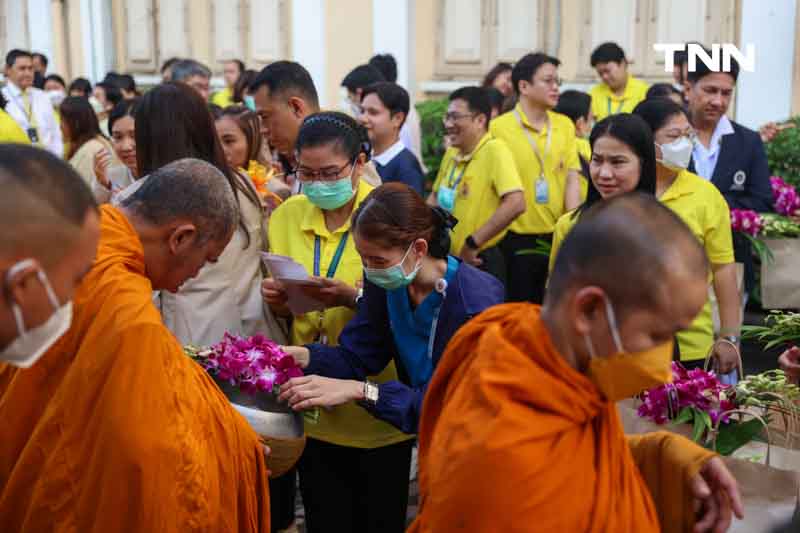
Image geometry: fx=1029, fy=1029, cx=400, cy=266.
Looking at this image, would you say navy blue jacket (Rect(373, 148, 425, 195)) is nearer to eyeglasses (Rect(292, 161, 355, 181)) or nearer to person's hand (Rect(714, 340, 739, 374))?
eyeglasses (Rect(292, 161, 355, 181))

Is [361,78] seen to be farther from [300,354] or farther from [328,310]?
[300,354]

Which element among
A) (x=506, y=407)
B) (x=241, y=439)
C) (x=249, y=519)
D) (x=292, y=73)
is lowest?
(x=249, y=519)

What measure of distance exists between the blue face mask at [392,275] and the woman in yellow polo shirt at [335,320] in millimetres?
452

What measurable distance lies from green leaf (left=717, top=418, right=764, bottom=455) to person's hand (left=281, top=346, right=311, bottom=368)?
141cm

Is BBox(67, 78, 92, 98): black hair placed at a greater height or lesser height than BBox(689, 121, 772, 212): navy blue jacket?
greater

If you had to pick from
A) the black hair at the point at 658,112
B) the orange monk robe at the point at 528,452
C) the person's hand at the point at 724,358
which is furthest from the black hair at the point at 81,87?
the orange monk robe at the point at 528,452

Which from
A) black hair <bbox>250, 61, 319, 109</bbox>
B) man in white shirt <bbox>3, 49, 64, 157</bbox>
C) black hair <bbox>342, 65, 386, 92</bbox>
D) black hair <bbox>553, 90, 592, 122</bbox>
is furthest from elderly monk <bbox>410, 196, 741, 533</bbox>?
man in white shirt <bbox>3, 49, 64, 157</bbox>

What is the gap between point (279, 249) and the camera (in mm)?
4199

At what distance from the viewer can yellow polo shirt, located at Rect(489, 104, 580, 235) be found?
7004 mm

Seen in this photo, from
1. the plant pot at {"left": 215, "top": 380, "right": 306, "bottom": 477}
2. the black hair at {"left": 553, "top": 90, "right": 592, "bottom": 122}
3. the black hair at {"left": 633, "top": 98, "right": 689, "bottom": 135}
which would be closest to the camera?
the plant pot at {"left": 215, "top": 380, "right": 306, "bottom": 477}

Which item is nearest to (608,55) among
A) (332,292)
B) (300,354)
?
(332,292)

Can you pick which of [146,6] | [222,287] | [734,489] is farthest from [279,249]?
[146,6]

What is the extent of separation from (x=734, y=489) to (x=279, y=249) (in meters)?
2.41

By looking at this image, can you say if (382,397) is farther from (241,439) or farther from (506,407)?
(506,407)
